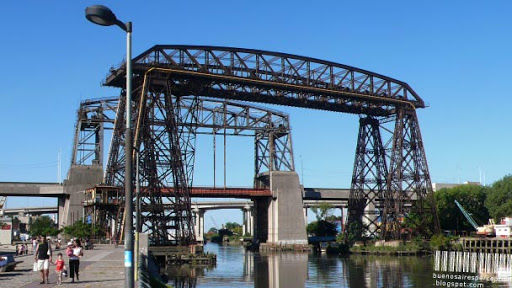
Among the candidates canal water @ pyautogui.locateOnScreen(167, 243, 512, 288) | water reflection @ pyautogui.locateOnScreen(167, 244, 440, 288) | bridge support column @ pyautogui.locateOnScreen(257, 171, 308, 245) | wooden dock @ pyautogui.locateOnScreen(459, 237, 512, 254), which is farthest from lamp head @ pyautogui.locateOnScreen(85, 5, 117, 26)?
bridge support column @ pyautogui.locateOnScreen(257, 171, 308, 245)

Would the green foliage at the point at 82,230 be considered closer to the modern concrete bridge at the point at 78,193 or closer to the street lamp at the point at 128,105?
the modern concrete bridge at the point at 78,193

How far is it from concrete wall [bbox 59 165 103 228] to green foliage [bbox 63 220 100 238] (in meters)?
14.9

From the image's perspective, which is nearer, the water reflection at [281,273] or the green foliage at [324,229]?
the water reflection at [281,273]

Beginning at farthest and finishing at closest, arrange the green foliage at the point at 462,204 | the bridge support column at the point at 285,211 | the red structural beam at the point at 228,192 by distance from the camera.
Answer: the green foliage at the point at 462,204, the bridge support column at the point at 285,211, the red structural beam at the point at 228,192

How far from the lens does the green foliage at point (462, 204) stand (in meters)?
101

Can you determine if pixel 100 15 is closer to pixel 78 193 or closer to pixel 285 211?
pixel 78 193

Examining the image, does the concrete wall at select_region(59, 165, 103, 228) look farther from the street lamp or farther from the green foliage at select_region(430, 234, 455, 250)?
the street lamp

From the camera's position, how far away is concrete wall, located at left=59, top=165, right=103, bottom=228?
88.8 metres

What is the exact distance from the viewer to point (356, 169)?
9294cm

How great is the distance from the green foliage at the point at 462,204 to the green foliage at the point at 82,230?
5590 cm

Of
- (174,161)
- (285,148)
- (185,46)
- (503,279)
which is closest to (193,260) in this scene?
(174,161)

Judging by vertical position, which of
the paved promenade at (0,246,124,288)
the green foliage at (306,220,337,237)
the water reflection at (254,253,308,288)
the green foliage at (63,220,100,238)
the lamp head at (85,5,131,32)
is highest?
the lamp head at (85,5,131,32)

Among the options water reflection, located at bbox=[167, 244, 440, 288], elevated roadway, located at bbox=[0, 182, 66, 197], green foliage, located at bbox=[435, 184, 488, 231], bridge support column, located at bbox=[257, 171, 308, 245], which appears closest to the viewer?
water reflection, located at bbox=[167, 244, 440, 288]

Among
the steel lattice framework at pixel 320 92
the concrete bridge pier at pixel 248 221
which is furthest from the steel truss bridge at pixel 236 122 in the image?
the concrete bridge pier at pixel 248 221
